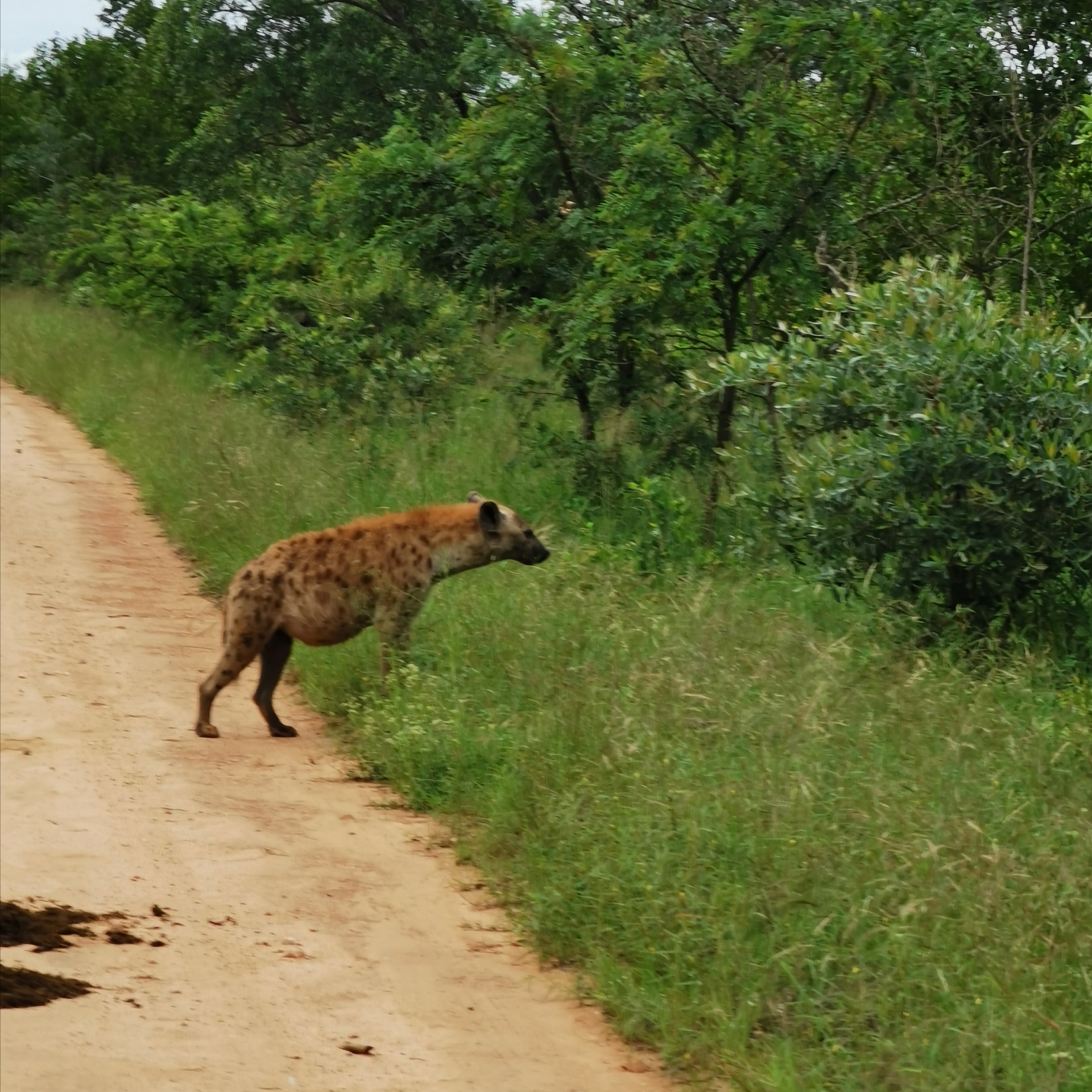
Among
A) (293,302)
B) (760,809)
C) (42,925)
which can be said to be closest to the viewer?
(42,925)

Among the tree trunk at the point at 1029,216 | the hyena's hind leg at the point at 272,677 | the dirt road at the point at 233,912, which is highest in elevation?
the tree trunk at the point at 1029,216

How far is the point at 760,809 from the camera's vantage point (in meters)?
5.28

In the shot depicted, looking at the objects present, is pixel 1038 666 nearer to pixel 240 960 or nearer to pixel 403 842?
pixel 403 842

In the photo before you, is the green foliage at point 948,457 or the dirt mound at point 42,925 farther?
the green foliage at point 948,457

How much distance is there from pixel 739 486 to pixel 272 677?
281 centimetres

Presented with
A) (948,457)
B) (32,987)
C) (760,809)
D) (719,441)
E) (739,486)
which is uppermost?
(948,457)

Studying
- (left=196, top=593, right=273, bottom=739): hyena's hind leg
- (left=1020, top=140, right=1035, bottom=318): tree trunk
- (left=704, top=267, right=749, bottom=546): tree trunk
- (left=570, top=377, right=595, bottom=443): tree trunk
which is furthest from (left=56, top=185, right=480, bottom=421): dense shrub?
(left=196, top=593, right=273, bottom=739): hyena's hind leg

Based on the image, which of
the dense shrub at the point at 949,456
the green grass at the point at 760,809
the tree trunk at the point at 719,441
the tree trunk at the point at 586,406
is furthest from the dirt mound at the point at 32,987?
the tree trunk at the point at 586,406

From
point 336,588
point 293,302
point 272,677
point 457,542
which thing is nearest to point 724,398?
point 457,542

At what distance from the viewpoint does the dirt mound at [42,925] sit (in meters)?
4.96

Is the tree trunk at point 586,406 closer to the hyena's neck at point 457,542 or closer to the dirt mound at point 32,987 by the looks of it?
the hyena's neck at point 457,542

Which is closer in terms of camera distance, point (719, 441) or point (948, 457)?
point (948, 457)

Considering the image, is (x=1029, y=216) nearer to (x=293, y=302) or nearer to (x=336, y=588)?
(x=336, y=588)

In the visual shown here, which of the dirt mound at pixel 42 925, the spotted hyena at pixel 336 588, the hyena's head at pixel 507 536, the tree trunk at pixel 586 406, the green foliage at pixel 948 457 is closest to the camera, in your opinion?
the dirt mound at pixel 42 925
